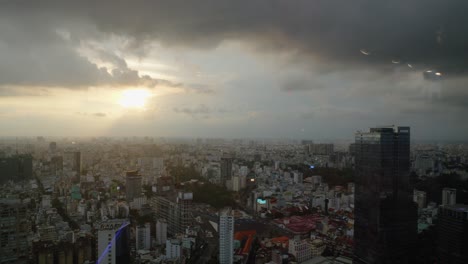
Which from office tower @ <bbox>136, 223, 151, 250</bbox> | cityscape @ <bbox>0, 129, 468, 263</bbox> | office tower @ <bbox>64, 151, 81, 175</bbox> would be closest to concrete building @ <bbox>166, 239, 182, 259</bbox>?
cityscape @ <bbox>0, 129, 468, 263</bbox>

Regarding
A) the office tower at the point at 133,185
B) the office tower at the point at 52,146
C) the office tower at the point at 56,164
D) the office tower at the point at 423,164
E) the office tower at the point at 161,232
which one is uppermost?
the office tower at the point at 52,146

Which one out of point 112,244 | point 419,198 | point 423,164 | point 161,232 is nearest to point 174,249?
point 161,232

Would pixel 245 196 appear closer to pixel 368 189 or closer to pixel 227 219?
pixel 227 219

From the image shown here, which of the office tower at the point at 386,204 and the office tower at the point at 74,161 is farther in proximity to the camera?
the office tower at the point at 74,161

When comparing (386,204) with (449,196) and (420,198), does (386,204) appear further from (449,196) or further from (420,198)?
(449,196)

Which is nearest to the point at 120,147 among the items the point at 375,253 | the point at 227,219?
the point at 227,219

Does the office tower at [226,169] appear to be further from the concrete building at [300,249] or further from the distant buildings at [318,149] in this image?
the concrete building at [300,249]

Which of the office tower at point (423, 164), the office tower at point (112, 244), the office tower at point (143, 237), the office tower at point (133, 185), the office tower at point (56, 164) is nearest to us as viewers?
the office tower at point (112, 244)

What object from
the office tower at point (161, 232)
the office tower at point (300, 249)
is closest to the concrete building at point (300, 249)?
the office tower at point (300, 249)
